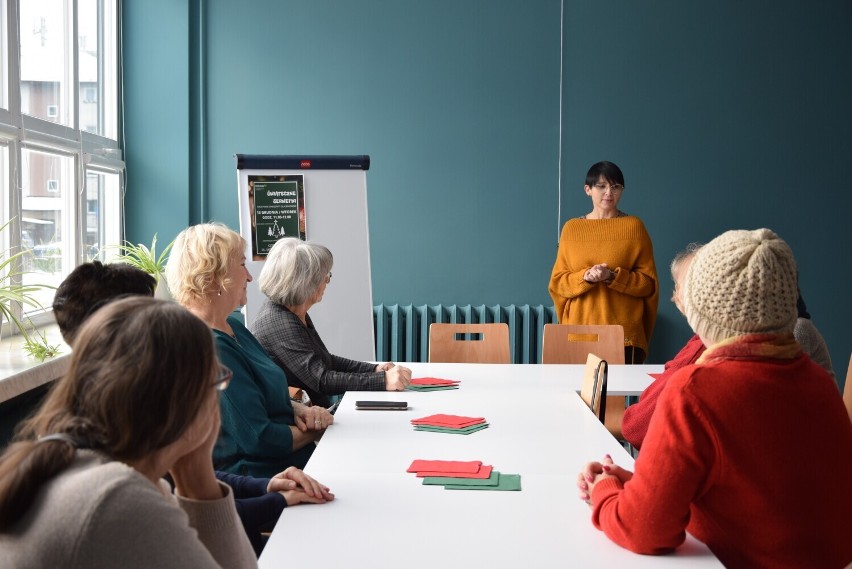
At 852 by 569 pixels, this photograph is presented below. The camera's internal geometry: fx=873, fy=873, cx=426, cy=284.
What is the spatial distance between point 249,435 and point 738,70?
4.61 m

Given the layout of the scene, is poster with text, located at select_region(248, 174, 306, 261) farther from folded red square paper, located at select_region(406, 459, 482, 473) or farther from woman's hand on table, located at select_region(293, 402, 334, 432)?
folded red square paper, located at select_region(406, 459, 482, 473)

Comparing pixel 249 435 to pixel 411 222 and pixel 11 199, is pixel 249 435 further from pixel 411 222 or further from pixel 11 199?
pixel 411 222

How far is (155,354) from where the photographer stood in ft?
3.51

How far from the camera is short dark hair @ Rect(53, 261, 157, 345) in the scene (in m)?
1.79

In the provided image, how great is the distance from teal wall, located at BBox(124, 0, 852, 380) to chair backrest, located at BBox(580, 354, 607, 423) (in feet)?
8.78

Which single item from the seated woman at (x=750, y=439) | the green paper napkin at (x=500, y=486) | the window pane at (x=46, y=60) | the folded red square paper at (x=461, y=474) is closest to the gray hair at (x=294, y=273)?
the folded red square paper at (x=461, y=474)

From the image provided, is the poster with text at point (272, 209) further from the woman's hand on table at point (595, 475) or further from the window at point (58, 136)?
the woman's hand on table at point (595, 475)

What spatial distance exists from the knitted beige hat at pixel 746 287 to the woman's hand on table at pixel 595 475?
0.46 m

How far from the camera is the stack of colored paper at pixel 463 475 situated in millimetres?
2107

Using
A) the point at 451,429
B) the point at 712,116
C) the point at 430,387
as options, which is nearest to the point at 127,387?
the point at 451,429

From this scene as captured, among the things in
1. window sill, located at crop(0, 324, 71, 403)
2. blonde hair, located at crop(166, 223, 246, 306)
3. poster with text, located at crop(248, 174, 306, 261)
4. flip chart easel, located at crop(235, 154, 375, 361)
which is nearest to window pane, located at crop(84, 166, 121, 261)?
poster with text, located at crop(248, 174, 306, 261)

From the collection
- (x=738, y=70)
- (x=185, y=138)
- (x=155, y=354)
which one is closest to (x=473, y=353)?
(x=185, y=138)

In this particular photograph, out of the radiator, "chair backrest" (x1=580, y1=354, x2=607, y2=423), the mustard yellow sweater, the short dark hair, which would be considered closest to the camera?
the short dark hair

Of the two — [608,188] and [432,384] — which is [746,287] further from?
[608,188]
